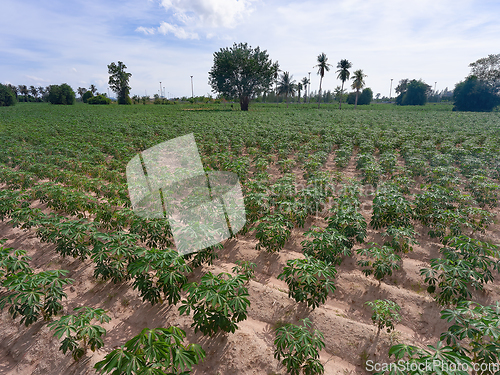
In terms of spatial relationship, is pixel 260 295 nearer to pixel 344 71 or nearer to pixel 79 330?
pixel 79 330

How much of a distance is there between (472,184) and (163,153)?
38.2 feet

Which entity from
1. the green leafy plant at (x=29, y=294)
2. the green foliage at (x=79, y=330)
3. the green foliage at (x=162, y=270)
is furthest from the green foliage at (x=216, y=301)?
the green leafy plant at (x=29, y=294)

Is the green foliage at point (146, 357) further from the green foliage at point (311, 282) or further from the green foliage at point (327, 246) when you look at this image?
the green foliage at point (327, 246)

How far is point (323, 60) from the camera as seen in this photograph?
5719cm

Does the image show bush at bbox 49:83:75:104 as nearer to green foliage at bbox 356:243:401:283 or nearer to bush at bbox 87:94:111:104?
bush at bbox 87:94:111:104

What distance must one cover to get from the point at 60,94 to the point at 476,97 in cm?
9936

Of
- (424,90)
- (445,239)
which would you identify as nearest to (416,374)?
(445,239)

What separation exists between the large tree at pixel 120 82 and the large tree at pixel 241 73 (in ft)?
117

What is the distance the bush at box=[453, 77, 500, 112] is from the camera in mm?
48594

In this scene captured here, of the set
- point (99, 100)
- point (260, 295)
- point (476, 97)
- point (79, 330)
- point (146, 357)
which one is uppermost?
point (99, 100)

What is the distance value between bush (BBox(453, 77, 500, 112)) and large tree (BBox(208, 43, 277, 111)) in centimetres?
4011

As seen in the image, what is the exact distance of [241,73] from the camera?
46.6 meters

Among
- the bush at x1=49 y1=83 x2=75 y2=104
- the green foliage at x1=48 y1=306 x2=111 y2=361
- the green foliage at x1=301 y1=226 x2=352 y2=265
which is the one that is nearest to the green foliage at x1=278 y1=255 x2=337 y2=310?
the green foliage at x1=301 y1=226 x2=352 y2=265

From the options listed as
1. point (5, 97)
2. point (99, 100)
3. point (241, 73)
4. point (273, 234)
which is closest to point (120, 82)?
point (99, 100)
